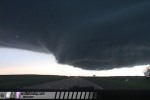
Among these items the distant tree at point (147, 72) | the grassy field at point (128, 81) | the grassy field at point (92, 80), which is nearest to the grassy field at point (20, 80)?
the grassy field at point (92, 80)

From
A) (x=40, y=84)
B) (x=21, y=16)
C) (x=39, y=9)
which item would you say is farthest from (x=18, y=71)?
(x=39, y=9)

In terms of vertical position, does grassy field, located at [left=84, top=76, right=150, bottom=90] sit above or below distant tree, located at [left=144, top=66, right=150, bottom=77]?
below

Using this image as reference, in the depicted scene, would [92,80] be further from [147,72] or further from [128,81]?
[147,72]

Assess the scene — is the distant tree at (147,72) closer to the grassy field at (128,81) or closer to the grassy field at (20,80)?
the grassy field at (128,81)

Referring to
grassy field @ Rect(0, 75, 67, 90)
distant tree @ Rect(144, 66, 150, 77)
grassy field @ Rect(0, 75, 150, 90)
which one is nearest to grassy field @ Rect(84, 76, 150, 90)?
grassy field @ Rect(0, 75, 150, 90)

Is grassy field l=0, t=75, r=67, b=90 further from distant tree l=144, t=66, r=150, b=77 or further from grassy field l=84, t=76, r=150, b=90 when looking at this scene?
distant tree l=144, t=66, r=150, b=77

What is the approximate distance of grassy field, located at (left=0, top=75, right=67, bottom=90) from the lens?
258cm

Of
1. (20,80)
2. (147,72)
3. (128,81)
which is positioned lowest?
(20,80)

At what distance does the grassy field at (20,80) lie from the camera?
2.58 meters

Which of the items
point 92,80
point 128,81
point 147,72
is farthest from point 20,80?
point 147,72

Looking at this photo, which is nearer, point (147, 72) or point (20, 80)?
point (20, 80)

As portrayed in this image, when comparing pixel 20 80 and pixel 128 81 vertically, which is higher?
pixel 128 81

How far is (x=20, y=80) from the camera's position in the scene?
8.59ft

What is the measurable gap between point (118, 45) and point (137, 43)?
0.28 metres
